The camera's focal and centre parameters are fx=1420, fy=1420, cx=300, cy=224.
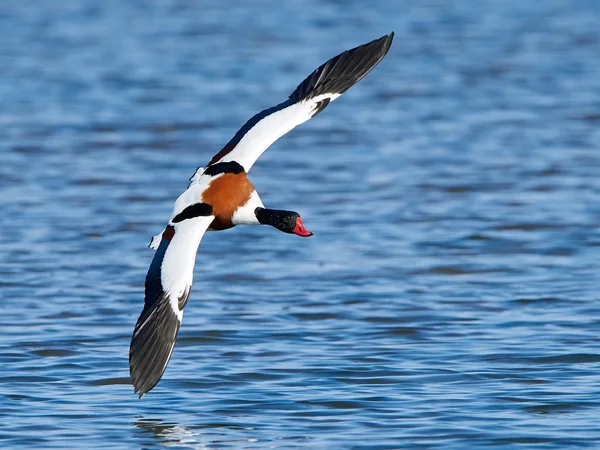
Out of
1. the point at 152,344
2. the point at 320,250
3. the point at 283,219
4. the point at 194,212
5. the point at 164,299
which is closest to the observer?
the point at 152,344

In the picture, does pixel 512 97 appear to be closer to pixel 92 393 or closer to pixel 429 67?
pixel 429 67

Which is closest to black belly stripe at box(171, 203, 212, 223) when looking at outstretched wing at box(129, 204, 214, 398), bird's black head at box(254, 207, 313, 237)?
outstretched wing at box(129, 204, 214, 398)

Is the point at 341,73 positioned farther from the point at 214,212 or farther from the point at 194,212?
the point at 194,212

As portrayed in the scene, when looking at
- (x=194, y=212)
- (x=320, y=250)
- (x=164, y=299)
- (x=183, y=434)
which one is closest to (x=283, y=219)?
(x=194, y=212)

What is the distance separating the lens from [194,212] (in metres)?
8.16

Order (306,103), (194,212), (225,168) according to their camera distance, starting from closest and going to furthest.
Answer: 1. (194,212)
2. (225,168)
3. (306,103)

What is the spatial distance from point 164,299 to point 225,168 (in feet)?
4.19

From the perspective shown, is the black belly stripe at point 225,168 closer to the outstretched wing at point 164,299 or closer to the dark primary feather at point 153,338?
the outstretched wing at point 164,299

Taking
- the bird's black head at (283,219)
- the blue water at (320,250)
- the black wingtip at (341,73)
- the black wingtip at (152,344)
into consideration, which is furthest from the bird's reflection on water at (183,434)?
the black wingtip at (341,73)

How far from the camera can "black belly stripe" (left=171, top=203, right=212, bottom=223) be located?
26.6ft

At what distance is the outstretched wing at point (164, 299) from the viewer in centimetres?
719

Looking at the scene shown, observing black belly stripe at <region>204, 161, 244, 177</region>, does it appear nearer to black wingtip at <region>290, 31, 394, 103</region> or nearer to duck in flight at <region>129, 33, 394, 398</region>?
duck in flight at <region>129, 33, 394, 398</region>

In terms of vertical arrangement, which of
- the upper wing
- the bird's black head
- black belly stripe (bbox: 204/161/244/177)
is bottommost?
the bird's black head

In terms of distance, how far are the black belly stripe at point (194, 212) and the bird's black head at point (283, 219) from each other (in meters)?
0.31
